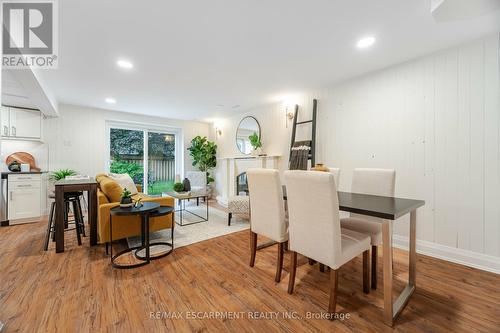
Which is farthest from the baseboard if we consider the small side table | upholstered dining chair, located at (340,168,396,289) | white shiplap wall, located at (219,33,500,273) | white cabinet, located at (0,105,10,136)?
white cabinet, located at (0,105,10,136)

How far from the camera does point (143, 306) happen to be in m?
1.67

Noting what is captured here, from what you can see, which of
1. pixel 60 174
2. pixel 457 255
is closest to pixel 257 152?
pixel 457 255

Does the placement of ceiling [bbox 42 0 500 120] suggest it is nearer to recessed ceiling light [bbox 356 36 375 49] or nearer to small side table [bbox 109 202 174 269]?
recessed ceiling light [bbox 356 36 375 49]

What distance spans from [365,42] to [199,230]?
3.30 m

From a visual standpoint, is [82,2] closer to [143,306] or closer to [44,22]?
[44,22]

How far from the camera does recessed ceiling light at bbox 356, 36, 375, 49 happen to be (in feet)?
7.29

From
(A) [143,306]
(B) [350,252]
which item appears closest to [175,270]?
(A) [143,306]

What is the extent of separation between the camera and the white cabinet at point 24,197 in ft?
11.9

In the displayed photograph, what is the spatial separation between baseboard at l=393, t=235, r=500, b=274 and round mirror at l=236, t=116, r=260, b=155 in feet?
11.1

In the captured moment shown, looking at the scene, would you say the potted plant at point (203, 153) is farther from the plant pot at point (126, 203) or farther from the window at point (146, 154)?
the plant pot at point (126, 203)

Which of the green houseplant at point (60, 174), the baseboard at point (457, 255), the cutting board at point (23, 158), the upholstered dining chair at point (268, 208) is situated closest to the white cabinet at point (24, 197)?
the green houseplant at point (60, 174)

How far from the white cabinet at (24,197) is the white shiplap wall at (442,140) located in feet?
17.5

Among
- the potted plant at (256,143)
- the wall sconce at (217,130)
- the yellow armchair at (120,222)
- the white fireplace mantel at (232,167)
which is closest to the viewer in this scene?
the yellow armchair at (120,222)

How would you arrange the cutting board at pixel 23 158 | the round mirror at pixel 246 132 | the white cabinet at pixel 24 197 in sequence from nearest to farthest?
the white cabinet at pixel 24 197 → the cutting board at pixel 23 158 → the round mirror at pixel 246 132
